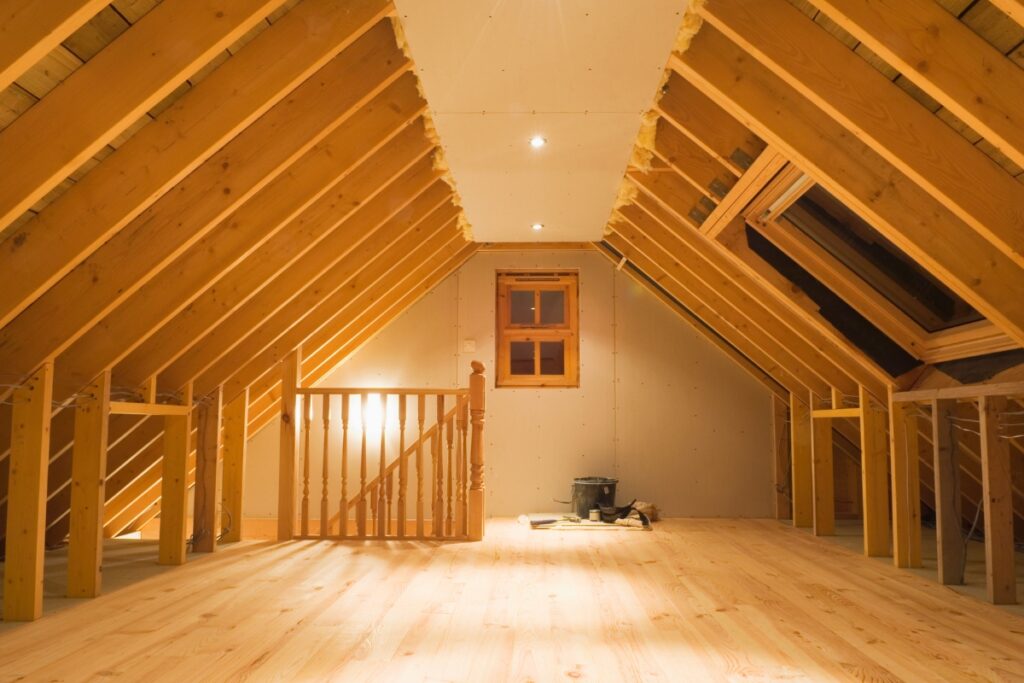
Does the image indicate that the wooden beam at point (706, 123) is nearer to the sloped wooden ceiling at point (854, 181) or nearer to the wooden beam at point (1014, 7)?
the sloped wooden ceiling at point (854, 181)

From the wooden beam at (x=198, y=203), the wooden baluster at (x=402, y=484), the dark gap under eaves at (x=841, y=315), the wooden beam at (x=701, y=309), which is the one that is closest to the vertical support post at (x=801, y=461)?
the wooden beam at (x=701, y=309)

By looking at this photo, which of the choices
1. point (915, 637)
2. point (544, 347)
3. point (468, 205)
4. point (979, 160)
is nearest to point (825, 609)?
point (915, 637)

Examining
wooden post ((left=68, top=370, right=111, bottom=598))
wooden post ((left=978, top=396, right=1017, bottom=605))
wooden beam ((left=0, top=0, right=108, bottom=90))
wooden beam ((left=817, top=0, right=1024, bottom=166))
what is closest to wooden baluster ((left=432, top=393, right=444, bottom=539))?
wooden post ((left=68, top=370, right=111, bottom=598))

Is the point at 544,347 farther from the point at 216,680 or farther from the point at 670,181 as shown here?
the point at 216,680

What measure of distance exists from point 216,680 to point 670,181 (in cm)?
334

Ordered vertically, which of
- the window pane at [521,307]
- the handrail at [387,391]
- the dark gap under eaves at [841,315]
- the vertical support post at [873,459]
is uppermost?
the window pane at [521,307]

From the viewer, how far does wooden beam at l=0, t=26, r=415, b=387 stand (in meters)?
3.13

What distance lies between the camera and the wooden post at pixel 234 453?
17.5ft

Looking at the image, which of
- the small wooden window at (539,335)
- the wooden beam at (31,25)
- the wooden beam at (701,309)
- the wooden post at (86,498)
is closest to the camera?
the wooden beam at (31,25)

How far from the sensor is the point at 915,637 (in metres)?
3.03

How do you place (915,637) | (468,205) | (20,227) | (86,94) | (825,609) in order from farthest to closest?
(468,205), (825,609), (915,637), (20,227), (86,94)

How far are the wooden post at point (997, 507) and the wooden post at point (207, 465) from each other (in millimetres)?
4042

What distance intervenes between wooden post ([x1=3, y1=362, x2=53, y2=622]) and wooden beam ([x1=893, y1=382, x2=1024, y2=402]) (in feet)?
12.7

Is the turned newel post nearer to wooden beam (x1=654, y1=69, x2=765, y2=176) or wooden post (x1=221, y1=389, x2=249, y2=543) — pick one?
wooden post (x1=221, y1=389, x2=249, y2=543)
